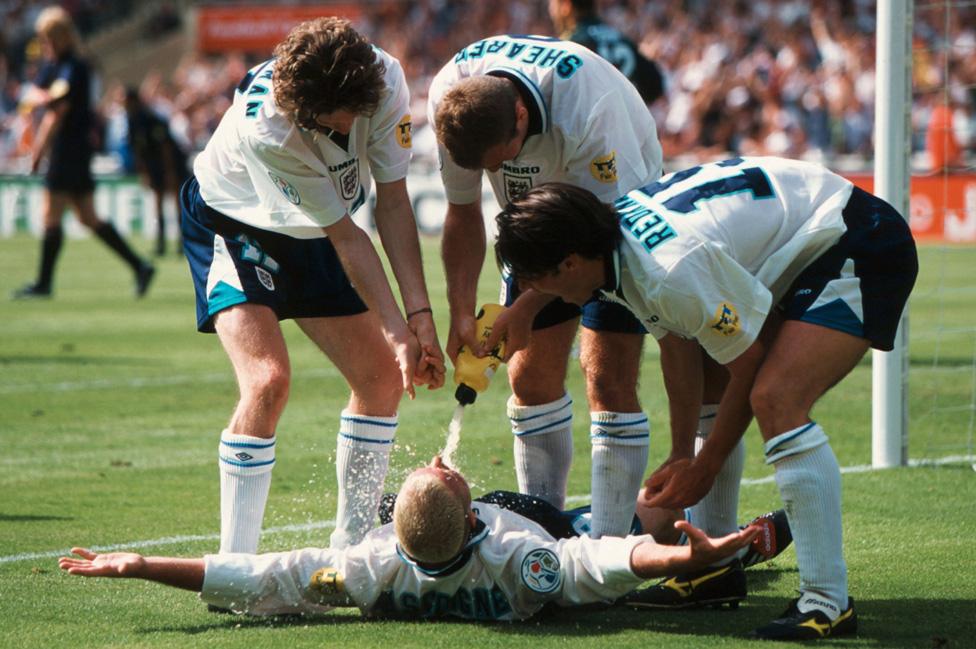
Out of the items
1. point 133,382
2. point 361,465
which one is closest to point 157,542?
point 361,465

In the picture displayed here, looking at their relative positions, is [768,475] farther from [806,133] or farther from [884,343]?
[806,133]

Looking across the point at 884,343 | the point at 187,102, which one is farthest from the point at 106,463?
the point at 187,102

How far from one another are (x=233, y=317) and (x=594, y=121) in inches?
56.4

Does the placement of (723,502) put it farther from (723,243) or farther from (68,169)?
(68,169)

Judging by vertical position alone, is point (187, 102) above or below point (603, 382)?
above

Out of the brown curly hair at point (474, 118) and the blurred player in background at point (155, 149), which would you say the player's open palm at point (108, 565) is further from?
the blurred player in background at point (155, 149)

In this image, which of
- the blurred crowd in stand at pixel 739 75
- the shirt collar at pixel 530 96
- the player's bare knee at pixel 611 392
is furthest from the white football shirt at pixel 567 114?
the blurred crowd in stand at pixel 739 75

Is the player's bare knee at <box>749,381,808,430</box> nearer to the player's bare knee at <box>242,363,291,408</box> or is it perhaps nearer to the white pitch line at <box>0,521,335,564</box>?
the player's bare knee at <box>242,363,291,408</box>

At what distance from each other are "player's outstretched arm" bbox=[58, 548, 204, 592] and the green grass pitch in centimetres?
18

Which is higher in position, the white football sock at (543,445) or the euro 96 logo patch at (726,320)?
the euro 96 logo patch at (726,320)

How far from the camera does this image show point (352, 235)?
197 inches

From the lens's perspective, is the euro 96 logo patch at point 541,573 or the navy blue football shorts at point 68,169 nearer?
the euro 96 logo patch at point 541,573

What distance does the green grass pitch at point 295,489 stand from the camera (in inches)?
179

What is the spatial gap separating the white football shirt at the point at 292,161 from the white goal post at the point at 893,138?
8.83ft
